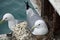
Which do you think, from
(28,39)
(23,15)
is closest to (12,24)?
(28,39)

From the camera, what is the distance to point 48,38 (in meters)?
4.27

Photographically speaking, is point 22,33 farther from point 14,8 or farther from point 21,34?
point 14,8

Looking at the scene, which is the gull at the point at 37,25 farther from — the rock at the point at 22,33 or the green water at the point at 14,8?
the green water at the point at 14,8

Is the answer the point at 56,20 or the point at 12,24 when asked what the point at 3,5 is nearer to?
the point at 12,24

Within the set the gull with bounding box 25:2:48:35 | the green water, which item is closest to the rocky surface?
the gull with bounding box 25:2:48:35

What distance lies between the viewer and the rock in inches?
162

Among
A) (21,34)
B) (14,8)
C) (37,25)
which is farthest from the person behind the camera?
(14,8)

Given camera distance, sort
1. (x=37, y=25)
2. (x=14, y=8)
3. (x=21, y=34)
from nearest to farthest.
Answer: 1. (x=21, y=34)
2. (x=37, y=25)
3. (x=14, y=8)

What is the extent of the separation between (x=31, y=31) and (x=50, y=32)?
33cm

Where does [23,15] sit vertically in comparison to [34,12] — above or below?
below

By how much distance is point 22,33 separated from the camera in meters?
4.17

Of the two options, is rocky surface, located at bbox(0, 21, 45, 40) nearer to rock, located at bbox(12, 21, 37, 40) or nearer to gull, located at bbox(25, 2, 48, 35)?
rock, located at bbox(12, 21, 37, 40)

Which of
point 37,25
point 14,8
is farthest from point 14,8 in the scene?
point 37,25

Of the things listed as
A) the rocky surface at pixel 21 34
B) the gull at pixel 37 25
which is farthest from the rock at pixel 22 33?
the gull at pixel 37 25
